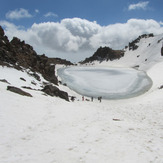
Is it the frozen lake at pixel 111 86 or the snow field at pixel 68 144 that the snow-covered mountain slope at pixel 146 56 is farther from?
the snow field at pixel 68 144

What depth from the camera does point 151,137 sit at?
8.76 metres

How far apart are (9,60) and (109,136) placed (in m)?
42.0

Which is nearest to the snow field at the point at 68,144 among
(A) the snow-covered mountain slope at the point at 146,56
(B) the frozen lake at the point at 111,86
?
(B) the frozen lake at the point at 111,86

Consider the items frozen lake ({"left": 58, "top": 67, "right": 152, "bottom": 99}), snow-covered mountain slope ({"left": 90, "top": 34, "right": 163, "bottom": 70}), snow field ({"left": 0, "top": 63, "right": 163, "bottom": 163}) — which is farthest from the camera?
snow-covered mountain slope ({"left": 90, "top": 34, "right": 163, "bottom": 70})

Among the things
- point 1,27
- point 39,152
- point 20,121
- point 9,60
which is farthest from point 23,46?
point 39,152

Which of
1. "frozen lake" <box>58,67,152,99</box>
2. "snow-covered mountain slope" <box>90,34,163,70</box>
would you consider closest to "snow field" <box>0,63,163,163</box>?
"frozen lake" <box>58,67,152,99</box>

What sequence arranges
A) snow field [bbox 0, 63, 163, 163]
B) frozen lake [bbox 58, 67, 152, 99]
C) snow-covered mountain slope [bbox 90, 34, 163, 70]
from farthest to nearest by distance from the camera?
snow-covered mountain slope [bbox 90, 34, 163, 70]
frozen lake [bbox 58, 67, 152, 99]
snow field [bbox 0, 63, 163, 163]

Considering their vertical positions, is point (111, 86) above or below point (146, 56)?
below

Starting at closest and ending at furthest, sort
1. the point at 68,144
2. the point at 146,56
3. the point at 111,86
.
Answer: the point at 68,144
the point at 111,86
the point at 146,56

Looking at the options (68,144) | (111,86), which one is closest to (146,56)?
(111,86)

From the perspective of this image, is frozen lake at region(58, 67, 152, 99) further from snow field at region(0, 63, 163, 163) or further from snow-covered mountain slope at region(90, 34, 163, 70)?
snow-covered mountain slope at region(90, 34, 163, 70)

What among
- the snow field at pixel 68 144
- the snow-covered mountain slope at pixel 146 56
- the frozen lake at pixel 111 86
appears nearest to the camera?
the snow field at pixel 68 144

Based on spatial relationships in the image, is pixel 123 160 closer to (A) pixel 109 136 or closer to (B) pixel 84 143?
(B) pixel 84 143

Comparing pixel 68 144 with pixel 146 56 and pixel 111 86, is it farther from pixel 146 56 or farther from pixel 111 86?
pixel 146 56
